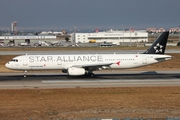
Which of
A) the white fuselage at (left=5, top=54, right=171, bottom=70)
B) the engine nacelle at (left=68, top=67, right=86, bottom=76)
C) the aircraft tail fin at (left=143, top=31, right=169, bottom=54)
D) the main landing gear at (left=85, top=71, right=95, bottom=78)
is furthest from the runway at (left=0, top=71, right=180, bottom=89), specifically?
the aircraft tail fin at (left=143, top=31, right=169, bottom=54)

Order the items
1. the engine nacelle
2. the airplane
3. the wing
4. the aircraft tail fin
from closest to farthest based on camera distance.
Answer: the engine nacelle < the wing < the airplane < the aircraft tail fin

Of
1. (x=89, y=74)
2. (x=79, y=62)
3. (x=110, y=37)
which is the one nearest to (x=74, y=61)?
(x=79, y=62)

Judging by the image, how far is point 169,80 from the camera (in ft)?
Answer: 151

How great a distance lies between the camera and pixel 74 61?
48.8 meters

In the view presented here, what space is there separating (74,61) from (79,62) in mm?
725

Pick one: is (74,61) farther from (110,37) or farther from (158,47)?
(110,37)

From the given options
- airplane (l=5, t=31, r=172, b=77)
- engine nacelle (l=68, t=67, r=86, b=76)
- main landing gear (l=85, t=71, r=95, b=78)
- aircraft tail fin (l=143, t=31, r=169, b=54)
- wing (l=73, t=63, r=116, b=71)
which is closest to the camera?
engine nacelle (l=68, t=67, r=86, b=76)

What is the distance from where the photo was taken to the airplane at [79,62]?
158 ft

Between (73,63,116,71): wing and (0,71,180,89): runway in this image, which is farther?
(73,63,116,71): wing

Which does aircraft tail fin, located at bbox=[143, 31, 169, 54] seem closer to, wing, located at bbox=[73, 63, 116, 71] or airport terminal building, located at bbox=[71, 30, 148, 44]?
wing, located at bbox=[73, 63, 116, 71]

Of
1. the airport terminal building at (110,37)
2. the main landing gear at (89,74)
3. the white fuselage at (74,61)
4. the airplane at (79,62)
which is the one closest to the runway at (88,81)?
the main landing gear at (89,74)

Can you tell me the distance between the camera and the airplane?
48.2m

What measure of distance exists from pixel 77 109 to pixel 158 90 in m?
12.1

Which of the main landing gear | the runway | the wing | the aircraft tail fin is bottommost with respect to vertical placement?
the runway
